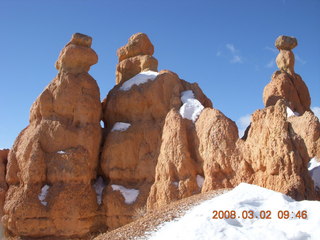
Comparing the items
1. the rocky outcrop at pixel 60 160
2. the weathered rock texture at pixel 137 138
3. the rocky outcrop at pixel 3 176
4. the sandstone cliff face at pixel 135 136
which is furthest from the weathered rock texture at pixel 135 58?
the rocky outcrop at pixel 3 176

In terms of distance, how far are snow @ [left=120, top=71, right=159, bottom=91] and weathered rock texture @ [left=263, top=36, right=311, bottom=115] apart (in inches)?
265

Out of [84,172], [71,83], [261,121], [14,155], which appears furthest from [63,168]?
[261,121]

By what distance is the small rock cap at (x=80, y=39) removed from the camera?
23.4m

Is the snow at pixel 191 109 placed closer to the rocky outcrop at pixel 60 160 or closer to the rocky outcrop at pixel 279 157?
the rocky outcrop at pixel 279 157

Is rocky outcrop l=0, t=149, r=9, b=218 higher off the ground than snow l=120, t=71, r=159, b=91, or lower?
lower

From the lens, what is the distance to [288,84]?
77.2 feet

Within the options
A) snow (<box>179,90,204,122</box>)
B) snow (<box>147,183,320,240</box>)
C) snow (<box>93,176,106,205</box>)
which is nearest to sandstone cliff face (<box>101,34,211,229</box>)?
snow (<box>93,176,106,205</box>)

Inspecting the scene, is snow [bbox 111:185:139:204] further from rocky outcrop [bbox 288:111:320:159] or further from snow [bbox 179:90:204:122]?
rocky outcrop [bbox 288:111:320:159]

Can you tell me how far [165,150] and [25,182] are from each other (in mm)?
8061

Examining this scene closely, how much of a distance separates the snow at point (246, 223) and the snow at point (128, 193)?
11363mm

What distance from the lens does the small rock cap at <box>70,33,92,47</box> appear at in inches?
923

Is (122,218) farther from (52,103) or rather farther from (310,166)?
(310,166)

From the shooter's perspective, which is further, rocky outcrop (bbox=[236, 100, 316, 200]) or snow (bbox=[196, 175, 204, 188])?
snow (bbox=[196, 175, 204, 188])
